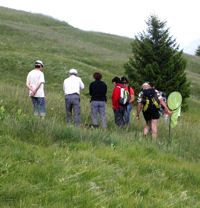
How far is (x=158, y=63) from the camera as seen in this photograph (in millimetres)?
23375

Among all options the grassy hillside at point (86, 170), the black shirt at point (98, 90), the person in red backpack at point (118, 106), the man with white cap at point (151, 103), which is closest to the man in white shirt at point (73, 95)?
the black shirt at point (98, 90)

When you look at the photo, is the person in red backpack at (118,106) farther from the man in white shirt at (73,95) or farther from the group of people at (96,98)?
the man in white shirt at (73,95)

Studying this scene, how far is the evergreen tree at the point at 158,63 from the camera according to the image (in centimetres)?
2212

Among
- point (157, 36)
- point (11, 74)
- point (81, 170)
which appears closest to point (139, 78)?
point (157, 36)

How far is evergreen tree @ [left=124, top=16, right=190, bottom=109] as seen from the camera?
72.6 feet

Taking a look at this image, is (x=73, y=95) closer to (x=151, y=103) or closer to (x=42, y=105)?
(x=42, y=105)

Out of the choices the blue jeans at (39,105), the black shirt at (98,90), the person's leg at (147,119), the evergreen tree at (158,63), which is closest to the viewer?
the blue jeans at (39,105)

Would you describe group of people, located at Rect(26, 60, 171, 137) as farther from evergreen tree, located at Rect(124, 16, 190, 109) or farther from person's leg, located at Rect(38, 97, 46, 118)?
evergreen tree, located at Rect(124, 16, 190, 109)

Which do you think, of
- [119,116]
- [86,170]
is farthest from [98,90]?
[86,170]

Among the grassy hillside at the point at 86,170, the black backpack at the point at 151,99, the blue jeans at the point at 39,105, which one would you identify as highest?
the black backpack at the point at 151,99

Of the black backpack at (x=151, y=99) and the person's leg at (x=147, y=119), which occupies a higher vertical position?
the black backpack at (x=151, y=99)

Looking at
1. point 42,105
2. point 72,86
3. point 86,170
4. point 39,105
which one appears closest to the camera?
point 86,170

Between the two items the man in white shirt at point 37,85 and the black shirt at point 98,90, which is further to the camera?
the black shirt at point 98,90

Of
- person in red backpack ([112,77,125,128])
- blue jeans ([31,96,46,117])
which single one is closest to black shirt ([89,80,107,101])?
person in red backpack ([112,77,125,128])
